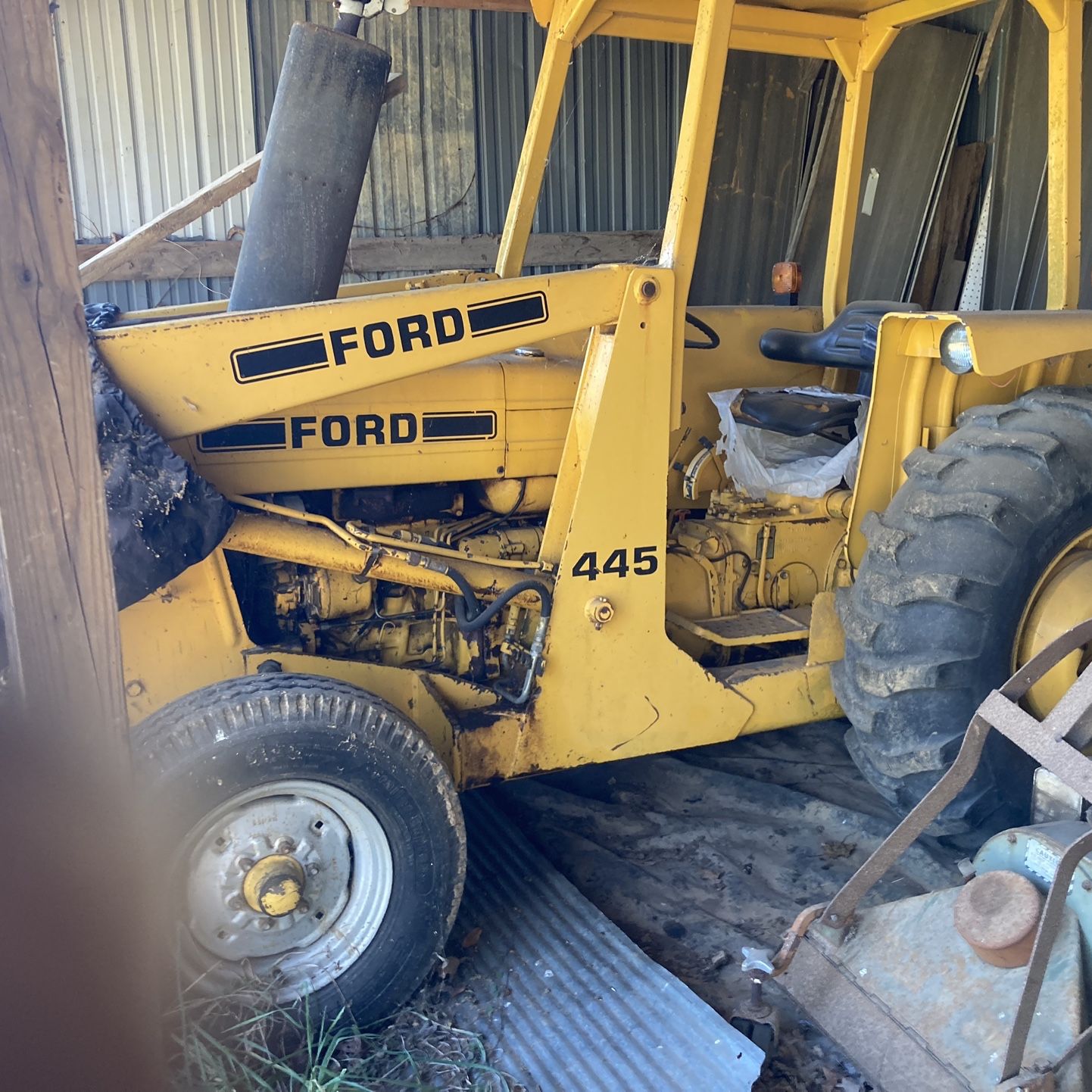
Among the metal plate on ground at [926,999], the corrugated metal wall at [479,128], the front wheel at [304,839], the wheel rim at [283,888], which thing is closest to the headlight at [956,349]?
the metal plate on ground at [926,999]

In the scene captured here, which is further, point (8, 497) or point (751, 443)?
point (751, 443)

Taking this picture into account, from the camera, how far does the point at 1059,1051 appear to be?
6.18ft

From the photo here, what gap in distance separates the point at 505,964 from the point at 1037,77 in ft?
19.9

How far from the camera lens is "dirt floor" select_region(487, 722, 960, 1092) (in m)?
2.68

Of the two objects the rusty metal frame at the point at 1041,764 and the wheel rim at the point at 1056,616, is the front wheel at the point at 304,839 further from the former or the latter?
the wheel rim at the point at 1056,616

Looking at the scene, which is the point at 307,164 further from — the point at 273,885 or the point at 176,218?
the point at 273,885

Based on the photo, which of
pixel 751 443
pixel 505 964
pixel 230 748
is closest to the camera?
pixel 230 748

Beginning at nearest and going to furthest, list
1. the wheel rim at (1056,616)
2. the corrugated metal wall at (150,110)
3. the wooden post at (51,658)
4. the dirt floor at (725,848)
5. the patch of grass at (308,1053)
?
the wooden post at (51,658), the patch of grass at (308,1053), the dirt floor at (725,848), the wheel rim at (1056,616), the corrugated metal wall at (150,110)

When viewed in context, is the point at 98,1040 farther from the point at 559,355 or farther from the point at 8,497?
the point at 559,355

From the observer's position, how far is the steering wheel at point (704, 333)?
133 inches

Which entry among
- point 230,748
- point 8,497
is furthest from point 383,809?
point 8,497

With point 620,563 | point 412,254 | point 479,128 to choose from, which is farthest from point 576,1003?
point 479,128

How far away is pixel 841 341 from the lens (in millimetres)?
3414

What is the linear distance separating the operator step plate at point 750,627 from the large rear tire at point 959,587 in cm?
36
